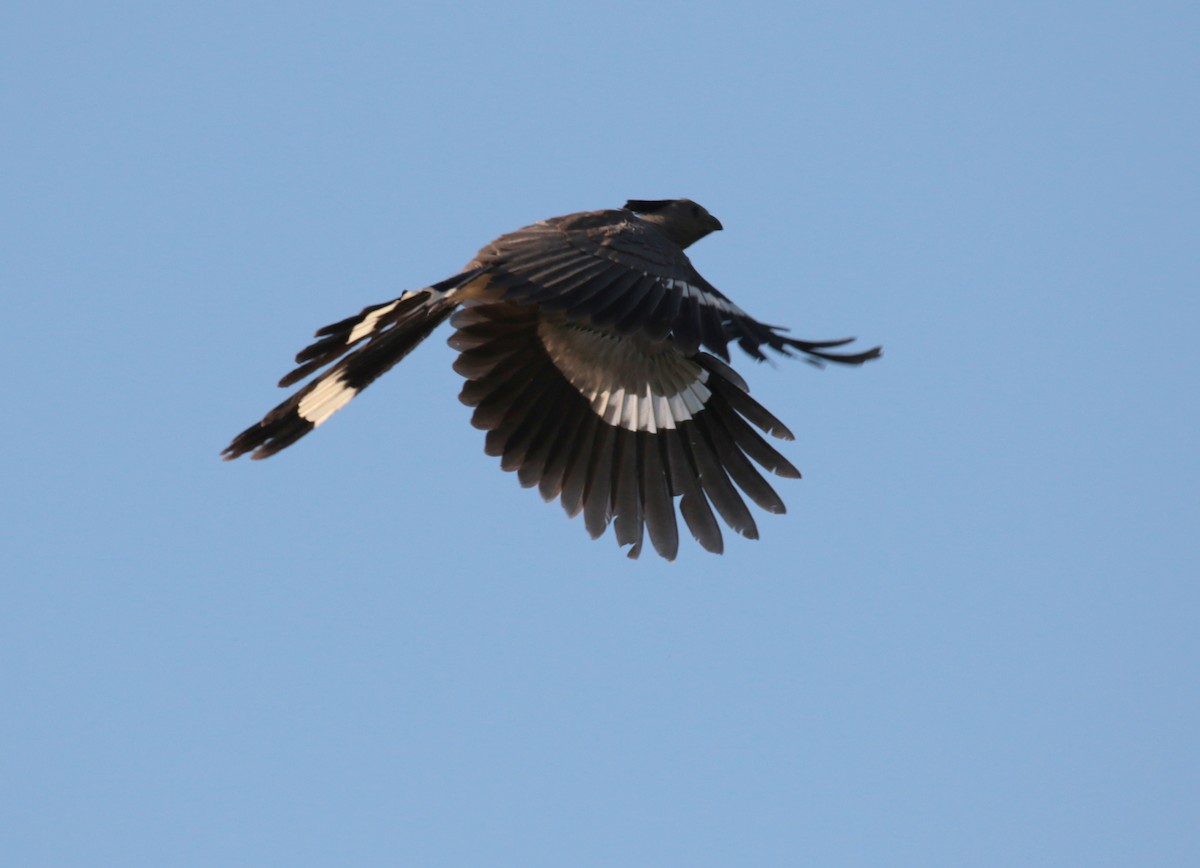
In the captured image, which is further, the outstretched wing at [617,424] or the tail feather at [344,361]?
the outstretched wing at [617,424]

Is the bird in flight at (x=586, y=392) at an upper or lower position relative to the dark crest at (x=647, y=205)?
lower

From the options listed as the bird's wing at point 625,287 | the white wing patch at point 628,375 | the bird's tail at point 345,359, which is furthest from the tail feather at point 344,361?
the white wing patch at point 628,375

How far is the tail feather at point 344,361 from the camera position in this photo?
7.32 m

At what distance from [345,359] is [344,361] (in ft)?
0.04

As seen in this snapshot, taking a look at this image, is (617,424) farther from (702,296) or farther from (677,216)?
(677,216)

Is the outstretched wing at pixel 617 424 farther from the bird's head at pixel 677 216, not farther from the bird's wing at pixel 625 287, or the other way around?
the bird's head at pixel 677 216

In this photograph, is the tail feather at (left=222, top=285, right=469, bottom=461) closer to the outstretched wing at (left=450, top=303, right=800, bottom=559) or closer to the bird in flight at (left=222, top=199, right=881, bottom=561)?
the bird in flight at (left=222, top=199, right=881, bottom=561)

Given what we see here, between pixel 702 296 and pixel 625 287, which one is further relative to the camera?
pixel 702 296

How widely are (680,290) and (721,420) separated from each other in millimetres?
1139

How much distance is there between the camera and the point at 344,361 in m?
7.42

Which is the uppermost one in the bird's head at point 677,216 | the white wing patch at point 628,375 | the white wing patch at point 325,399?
the bird's head at point 677,216

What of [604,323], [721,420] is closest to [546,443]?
[721,420]

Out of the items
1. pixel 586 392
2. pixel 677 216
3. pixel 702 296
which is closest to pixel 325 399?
pixel 586 392

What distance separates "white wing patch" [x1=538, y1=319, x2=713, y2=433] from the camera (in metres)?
7.95
